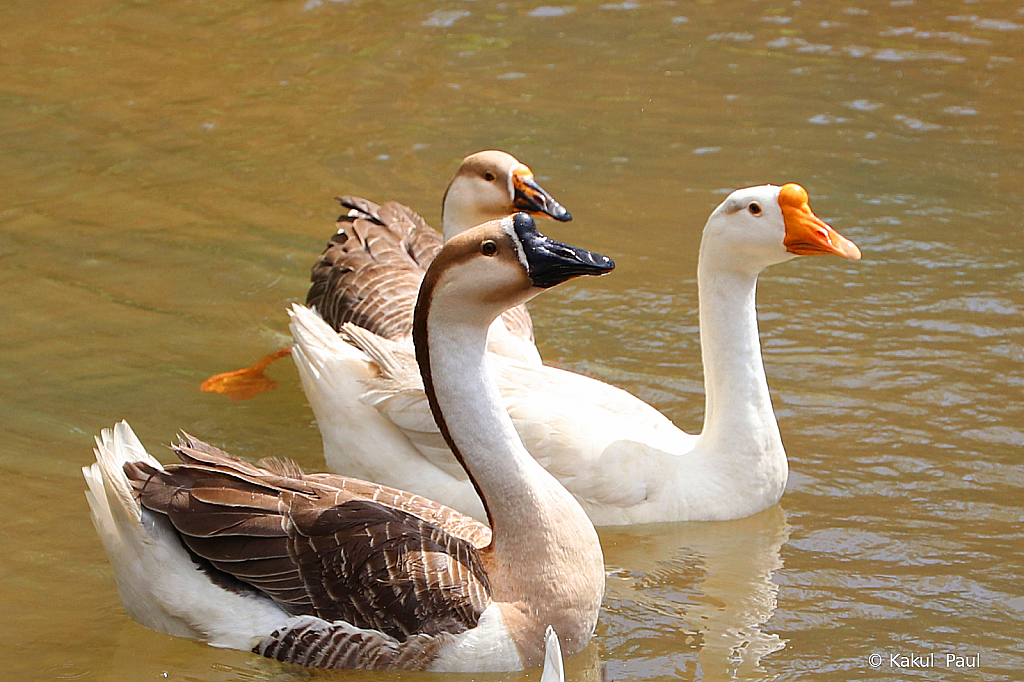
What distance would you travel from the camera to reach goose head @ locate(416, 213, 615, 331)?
15.1 ft

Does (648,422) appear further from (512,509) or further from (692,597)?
(512,509)

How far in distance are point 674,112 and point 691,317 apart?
3535 mm

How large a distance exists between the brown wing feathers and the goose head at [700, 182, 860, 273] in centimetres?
199

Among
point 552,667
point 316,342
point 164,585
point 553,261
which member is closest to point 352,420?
point 316,342

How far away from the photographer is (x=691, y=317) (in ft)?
26.4

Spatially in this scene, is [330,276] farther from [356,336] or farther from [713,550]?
[713,550]

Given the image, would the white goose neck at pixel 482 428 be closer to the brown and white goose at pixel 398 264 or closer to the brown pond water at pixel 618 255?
the brown pond water at pixel 618 255

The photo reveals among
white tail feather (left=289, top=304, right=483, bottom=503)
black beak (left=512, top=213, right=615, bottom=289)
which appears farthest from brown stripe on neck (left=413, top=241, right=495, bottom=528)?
white tail feather (left=289, top=304, right=483, bottom=503)

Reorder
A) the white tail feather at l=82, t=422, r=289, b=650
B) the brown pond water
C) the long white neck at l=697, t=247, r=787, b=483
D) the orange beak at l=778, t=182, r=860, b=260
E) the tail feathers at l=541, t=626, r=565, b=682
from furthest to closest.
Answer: the long white neck at l=697, t=247, r=787, b=483
the orange beak at l=778, t=182, r=860, b=260
the brown pond water
the white tail feather at l=82, t=422, r=289, b=650
the tail feathers at l=541, t=626, r=565, b=682

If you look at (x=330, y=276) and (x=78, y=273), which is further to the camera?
(x=78, y=273)

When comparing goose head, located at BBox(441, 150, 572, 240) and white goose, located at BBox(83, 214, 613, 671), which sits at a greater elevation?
goose head, located at BBox(441, 150, 572, 240)

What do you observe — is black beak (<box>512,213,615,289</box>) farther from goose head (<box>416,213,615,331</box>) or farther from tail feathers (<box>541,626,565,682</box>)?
tail feathers (<box>541,626,565,682</box>)

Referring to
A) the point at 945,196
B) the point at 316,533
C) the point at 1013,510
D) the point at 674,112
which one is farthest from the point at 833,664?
the point at 674,112

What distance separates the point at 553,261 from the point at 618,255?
14.1ft
